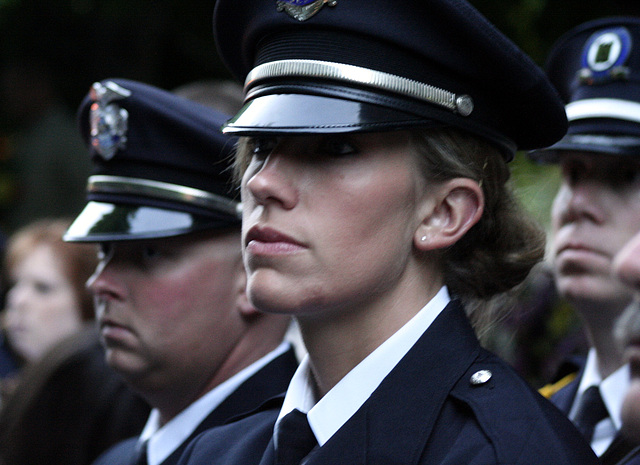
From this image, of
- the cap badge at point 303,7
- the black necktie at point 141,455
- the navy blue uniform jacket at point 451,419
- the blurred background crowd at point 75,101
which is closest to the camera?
the navy blue uniform jacket at point 451,419

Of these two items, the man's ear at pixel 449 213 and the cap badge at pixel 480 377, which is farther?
the man's ear at pixel 449 213

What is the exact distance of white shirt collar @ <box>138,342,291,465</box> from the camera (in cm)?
310

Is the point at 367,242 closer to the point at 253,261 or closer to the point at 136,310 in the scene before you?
the point at 253,261

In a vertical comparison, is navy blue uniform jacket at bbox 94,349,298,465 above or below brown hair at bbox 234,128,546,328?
below

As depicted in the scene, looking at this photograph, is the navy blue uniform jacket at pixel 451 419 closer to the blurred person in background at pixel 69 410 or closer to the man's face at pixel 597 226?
the man's face at pixel 597 226

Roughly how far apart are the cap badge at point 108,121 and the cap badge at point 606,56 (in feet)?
5.16

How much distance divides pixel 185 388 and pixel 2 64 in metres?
5.65

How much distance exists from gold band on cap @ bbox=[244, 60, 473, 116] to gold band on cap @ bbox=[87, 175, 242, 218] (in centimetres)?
102

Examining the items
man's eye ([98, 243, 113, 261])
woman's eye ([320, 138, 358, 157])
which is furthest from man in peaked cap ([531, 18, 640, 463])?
man's eye ([98, 243, 113, 261])

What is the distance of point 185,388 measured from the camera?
3145 mm

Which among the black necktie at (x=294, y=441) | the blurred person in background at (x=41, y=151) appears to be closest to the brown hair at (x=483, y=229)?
the black necktie at (x=294, y=441)

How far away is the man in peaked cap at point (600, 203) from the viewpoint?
3.07m

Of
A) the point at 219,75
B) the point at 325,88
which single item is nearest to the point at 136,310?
the point at 325,88

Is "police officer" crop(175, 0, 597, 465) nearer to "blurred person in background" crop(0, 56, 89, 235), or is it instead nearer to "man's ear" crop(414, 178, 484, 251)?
"man's ear" crop(414, 178, 484, 251)
